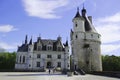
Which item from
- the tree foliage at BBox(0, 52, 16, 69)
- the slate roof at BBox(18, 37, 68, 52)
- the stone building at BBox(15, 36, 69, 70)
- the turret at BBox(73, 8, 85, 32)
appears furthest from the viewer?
the tree foliage at BBox(0, 52, 16, 69)

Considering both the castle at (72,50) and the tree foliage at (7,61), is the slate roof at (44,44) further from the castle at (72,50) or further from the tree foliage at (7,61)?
the tree foliage at (7,61)

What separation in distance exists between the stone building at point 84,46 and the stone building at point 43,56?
9.80 metres

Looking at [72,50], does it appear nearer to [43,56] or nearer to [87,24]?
[87,24]

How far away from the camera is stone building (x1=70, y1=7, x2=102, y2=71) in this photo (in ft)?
174

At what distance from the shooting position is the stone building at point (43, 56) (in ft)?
208

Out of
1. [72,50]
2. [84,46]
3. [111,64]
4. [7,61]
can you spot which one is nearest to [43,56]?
[72,50]

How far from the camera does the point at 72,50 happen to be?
56156 mm

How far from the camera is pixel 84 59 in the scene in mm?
53031

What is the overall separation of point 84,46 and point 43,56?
1635 centimetres

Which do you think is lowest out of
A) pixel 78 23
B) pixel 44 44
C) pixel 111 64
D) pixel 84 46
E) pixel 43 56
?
pixel 111 64

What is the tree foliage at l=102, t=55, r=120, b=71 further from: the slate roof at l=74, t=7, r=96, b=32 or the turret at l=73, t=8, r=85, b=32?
the turret at l=73, t=8, r=85, b=32

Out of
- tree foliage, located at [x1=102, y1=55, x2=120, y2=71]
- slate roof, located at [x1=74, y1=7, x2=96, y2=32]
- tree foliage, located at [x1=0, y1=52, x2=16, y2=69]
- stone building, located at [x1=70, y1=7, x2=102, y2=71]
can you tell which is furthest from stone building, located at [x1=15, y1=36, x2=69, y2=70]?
tree foliage, located at [x1=102, y1=55, x2=120, y2=71]

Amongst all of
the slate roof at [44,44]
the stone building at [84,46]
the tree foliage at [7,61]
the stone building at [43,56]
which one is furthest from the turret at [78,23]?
the tree foliage at [7,61]

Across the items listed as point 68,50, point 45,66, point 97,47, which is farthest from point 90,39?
point 45,66
